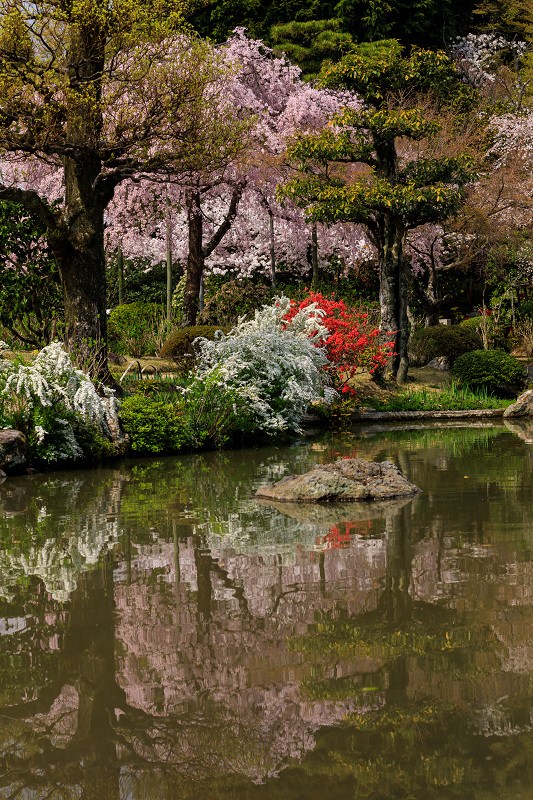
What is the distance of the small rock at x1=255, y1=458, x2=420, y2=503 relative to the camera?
7.62 metres

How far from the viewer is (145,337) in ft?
68.9

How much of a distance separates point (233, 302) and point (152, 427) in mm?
11964

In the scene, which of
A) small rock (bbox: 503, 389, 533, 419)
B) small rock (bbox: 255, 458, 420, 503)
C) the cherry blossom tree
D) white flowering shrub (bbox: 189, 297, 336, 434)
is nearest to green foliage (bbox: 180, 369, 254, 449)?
white flowering shrub (bbox: 189, 297, 336, 434)

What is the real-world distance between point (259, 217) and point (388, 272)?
805 cm

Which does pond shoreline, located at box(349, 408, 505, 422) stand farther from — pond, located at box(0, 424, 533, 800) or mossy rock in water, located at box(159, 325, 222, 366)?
pond, located at box(0, 424, 533, 800)

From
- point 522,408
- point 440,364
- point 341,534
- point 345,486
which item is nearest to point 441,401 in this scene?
point 522,408

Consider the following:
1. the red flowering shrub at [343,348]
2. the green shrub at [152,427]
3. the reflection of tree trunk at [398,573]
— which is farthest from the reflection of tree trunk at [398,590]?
the red flowering shrub at [343,348]

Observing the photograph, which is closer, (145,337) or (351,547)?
(351,547)

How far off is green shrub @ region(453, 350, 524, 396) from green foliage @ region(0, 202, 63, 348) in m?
8.95

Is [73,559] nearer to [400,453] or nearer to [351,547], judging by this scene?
[351,547]

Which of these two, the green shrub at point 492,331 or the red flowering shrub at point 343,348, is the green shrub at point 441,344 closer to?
the green shrub at point 492,331

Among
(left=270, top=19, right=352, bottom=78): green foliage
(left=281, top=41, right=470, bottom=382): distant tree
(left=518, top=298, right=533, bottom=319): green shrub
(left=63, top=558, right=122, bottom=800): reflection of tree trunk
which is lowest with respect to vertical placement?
(left=63, top=558, right=122, bottom=800): reflection of tree trunk

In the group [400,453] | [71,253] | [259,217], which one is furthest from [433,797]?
[259,217]

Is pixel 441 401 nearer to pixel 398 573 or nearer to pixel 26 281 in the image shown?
pixel 26 281
